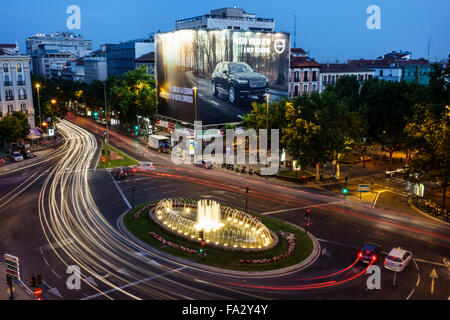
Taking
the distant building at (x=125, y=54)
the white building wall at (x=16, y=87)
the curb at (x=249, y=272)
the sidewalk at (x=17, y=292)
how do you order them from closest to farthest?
the sidewalk at (x=17, y=292) → the curb at (x=249, y=272) → the white building wall at (x=16, y=87) → the distant building at (x=125, y=54)

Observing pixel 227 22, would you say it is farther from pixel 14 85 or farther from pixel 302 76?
pixel 14 85

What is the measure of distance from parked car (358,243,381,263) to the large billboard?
44047mm

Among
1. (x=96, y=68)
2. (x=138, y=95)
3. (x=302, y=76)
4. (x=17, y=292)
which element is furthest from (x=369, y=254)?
(x=96, y=68)

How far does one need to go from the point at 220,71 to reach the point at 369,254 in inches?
→ 1967

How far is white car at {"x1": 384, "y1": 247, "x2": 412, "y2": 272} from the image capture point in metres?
26.4

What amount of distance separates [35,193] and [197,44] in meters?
37.9

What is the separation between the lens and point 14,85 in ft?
258

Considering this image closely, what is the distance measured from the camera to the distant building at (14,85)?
76.6m

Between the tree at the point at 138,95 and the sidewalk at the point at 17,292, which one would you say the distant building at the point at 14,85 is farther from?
the sidewalk at the point at 17,292

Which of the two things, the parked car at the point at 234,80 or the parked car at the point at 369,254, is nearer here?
the parked car at the point at 369,254

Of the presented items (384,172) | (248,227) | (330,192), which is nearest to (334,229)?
(248,227)

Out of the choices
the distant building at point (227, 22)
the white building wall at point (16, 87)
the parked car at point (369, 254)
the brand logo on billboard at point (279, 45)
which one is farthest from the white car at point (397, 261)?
the distant building at point (227, 22)

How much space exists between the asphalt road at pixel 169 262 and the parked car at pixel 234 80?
67.2ft
